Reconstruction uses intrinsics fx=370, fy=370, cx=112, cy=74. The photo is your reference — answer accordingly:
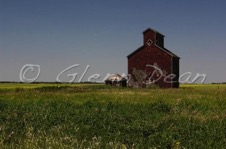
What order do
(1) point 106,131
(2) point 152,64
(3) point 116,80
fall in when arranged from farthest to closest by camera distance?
(3) point 116,80 → (2) point 152,64 → (1) point 106,131

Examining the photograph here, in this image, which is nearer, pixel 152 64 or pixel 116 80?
pixel 152 64

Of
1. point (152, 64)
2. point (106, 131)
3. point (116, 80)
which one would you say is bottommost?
point (106, 131)

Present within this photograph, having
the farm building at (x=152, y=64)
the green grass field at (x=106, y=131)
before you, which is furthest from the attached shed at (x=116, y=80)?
the green grass field at (x=106, y=131)

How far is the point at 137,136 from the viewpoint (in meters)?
10.6

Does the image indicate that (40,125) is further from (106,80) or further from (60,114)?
(106,80)


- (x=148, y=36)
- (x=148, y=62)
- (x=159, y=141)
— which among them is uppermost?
(x=148, y=36)

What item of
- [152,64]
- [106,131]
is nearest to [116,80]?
[152,64]

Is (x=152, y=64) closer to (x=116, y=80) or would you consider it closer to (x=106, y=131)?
(x=116, y=80)

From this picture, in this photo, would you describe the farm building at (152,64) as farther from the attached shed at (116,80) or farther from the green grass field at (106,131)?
the green grass field at (106,131)

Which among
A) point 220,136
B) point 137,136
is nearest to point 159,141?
point 137,136

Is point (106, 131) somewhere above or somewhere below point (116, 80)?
below

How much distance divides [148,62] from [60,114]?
45.4m

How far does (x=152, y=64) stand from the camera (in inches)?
2282

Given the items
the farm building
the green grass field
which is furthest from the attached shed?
the green grass field
